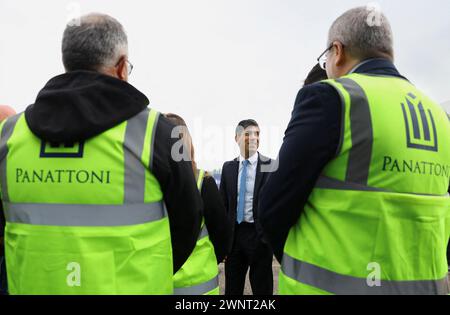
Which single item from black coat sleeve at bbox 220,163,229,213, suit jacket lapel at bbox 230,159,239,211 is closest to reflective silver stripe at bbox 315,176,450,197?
suit jacket lapel at bbox 230,159,239,211

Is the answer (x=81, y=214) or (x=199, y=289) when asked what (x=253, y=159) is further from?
(x=81, y=214)

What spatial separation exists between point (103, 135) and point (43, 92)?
0.34m

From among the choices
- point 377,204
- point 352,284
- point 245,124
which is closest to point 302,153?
point 377,204

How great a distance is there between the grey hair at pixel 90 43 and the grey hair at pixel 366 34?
3.56 ft

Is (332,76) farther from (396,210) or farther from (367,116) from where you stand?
(396,210)

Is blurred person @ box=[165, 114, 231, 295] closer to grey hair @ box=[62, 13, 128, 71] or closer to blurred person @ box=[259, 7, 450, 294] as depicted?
grey hair @ box=[62, 13, 128, 71]

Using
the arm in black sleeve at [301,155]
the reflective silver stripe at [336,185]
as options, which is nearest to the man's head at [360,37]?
the arm in black sleeve at [301,155]

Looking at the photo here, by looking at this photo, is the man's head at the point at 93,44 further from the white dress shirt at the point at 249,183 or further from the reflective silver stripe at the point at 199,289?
the white dress shirt at the point at 249,183

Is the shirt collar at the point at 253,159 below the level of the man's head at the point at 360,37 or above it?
below

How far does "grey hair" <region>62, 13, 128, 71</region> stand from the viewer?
1.61 m

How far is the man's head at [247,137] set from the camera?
16.0 feet

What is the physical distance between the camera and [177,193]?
163 cm

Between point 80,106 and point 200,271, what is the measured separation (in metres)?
1.48
